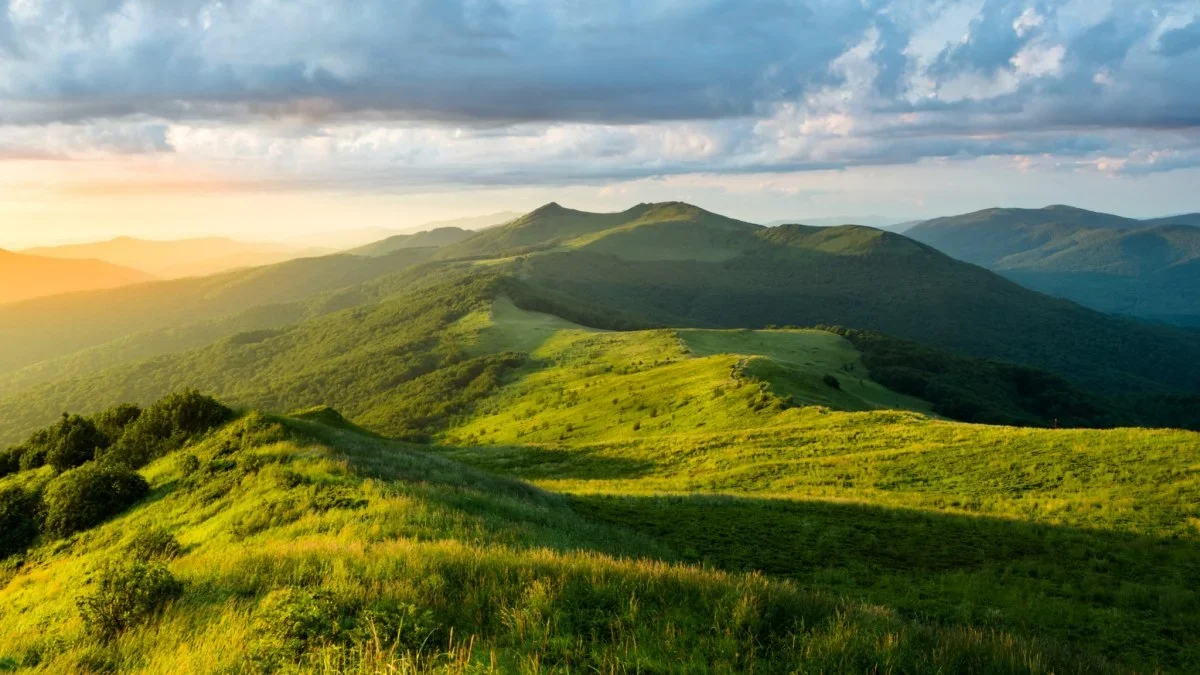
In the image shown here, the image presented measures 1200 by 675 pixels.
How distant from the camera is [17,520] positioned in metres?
20.5

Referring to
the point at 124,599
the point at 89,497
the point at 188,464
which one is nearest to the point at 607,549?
the point at 124,599

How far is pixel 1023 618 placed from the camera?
43.2ft

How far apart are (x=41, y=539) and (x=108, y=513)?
192 centimetres

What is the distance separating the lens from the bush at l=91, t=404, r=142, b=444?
26.5 meters

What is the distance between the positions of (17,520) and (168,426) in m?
5.71

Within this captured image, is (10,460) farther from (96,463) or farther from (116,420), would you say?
(96,463)

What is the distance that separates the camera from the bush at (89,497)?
64.0 ft

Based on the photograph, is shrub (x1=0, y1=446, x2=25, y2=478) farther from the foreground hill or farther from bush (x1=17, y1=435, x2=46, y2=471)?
the foreground hill

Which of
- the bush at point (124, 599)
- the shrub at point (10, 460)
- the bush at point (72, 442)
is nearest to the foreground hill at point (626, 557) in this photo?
the bush at point (124, 599)

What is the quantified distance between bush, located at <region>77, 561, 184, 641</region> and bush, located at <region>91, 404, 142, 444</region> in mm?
20958

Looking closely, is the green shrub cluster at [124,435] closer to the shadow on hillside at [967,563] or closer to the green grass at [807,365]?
the shadow on hillside at [967,563]

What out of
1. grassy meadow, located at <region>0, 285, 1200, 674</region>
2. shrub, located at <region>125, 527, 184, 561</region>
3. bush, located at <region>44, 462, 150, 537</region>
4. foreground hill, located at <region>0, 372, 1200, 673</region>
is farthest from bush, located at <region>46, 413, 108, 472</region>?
shrub, located at <region>125, 527, 184, 561</region>

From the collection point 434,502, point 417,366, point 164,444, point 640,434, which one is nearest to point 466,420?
point 640,434

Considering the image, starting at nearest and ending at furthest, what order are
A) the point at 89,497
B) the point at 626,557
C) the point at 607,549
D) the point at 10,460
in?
the point at 626,557
the point at 607,549
the point at 89,497
the point at 10,460
